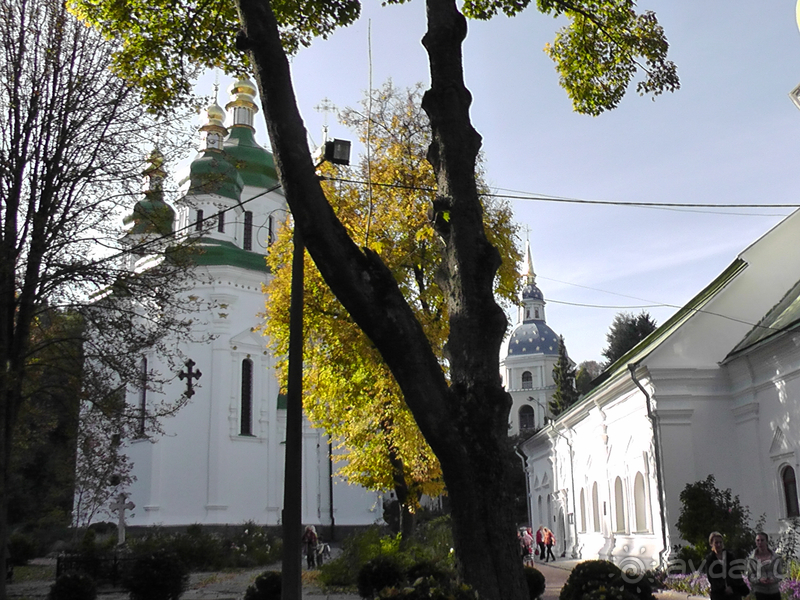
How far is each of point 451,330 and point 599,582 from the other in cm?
452

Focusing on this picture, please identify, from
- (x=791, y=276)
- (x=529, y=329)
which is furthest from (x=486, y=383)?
(x=529, y=329)

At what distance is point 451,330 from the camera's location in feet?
24.5

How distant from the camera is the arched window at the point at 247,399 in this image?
37375 millimetres

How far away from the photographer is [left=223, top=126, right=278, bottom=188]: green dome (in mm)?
42000

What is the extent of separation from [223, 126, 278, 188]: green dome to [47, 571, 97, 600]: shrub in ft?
95.8

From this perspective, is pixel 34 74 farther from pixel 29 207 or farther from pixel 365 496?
pixel 365 496

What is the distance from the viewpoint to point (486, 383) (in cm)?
708

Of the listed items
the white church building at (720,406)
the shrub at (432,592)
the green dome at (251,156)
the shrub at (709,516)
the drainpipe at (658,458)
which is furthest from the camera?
the green dome at (251,156)

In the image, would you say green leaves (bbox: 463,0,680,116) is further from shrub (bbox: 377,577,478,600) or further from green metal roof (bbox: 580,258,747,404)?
green metal roof (bbox: 580,258,747,404)

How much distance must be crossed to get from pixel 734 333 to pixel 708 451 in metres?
3.06

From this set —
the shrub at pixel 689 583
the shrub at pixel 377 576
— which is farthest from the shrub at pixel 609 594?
the shrub at pixel 689 583

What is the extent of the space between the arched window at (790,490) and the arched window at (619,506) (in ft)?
21.2

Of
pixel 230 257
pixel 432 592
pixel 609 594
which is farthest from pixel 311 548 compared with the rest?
pixel 432 592

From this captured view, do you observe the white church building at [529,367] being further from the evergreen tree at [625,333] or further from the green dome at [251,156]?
the green dome at [251,156]
